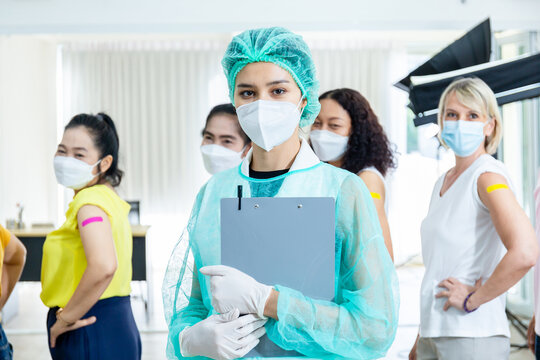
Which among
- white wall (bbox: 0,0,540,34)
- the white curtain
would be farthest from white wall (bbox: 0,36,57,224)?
white wall (bbox: 0,0,540,34)

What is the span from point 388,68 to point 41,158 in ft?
12.6

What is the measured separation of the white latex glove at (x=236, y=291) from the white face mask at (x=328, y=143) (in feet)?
3.81

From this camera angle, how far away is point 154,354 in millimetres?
3674

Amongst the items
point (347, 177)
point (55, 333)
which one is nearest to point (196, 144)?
point (55, 333)

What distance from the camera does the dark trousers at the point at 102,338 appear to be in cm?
178

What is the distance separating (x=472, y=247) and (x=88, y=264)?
121 centimetres

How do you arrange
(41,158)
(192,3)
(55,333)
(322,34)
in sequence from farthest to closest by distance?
(322,34), (41,158), (192,3), (55,333)

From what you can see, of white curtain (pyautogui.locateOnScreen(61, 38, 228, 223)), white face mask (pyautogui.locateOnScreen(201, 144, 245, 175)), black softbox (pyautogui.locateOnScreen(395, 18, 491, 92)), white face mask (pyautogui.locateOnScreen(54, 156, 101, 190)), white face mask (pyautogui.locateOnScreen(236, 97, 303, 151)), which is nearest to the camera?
white face mask (pyautogui.locateOnScreen(236, 97, 303, 151))

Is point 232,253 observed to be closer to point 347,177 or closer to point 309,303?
point 309,303

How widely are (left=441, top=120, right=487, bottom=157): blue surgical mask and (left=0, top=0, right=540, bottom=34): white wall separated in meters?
2.05

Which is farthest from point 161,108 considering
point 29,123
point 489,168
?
point 489,168

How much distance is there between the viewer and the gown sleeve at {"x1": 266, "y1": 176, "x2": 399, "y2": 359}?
1.00m

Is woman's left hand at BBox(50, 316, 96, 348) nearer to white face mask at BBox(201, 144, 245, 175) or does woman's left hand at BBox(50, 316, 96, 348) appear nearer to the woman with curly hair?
white face mask at BBox(201, 144, 245, 175)

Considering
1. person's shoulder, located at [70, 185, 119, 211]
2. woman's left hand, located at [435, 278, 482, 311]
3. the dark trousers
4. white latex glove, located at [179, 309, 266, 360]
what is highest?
person's shoulder, located at [70, 185, 119, 211]
